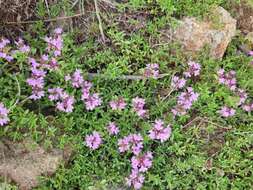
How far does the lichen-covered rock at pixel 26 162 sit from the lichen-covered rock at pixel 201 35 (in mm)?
1799

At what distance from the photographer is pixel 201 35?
484 centimetres

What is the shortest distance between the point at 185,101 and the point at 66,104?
3.80ft

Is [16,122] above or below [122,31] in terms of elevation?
below

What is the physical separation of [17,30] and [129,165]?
1.78m

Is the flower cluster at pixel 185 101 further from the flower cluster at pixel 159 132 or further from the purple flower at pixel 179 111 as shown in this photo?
the flower cluster at pixel 159 132

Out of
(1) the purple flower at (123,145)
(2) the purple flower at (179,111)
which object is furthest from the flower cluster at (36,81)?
(2) the purple flower at (179,111)

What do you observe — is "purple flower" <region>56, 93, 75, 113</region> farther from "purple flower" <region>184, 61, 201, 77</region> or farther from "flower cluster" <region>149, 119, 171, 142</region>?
"purple flower" <region>184, 61, 201, 77</region>

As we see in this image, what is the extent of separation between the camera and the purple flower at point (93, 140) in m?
4.17

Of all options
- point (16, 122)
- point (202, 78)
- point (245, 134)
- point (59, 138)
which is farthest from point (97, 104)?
point (245, 134)

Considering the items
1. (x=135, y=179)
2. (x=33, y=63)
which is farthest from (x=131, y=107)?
(x=33, y=63)

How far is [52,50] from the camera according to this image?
433 cm

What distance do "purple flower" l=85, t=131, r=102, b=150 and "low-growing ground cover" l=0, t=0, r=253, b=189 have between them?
0.03 ft

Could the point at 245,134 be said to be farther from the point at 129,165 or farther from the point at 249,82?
the point at 129,165

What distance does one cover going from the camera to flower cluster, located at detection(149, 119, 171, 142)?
14.0 feet
